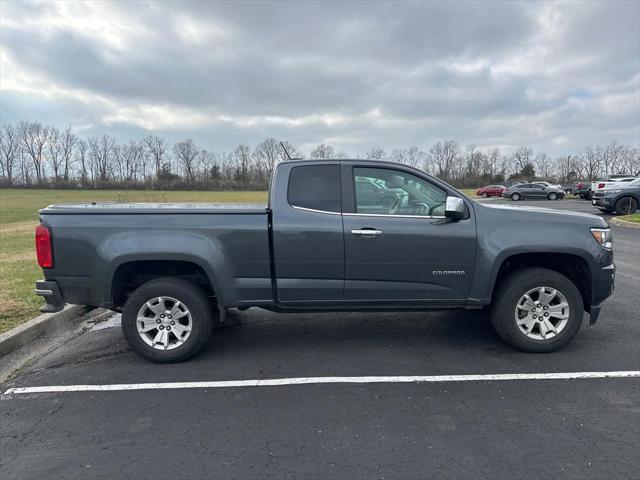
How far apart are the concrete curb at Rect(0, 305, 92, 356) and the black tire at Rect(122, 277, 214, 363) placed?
0.87m

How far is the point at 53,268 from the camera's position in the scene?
13.0 feet

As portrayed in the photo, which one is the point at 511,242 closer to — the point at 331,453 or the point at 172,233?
the point at 331,453

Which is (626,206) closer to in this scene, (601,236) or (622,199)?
(622,199)

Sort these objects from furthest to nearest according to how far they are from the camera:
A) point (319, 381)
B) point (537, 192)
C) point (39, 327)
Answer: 1. point (537, 192)
2. point (39, 327)
3. point (319, 381)

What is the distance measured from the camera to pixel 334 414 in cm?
315

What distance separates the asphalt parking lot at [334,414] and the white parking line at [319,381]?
62 millimetres

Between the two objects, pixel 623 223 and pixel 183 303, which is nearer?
pixel 183 303

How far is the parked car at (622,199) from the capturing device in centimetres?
1816

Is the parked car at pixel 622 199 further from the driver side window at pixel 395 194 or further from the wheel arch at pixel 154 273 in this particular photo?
the wheel arch at pixel 154 273

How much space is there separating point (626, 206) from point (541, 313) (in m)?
18.1

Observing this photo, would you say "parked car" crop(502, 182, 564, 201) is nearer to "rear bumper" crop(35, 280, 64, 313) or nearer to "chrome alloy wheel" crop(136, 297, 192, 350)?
"chrome alloy wheel" crop(136, 297, 192, 350)

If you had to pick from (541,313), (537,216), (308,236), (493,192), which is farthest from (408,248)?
(493,192)

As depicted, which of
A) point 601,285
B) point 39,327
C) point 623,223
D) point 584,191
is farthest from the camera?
point 584,191

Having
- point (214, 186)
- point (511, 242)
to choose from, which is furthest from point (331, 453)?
point (214, 186)
